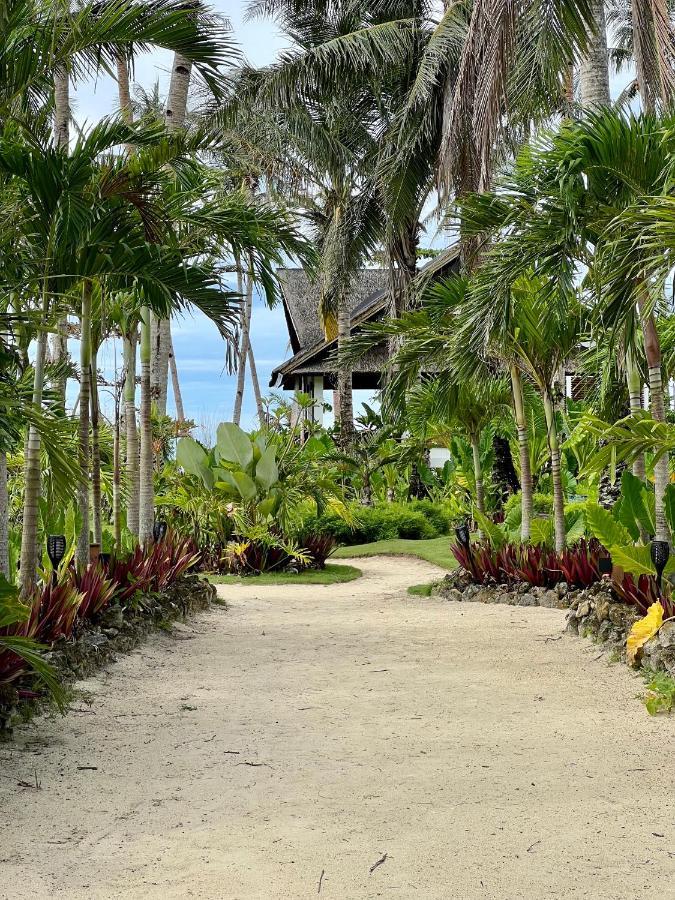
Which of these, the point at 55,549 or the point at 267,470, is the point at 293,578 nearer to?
the point at 267,470

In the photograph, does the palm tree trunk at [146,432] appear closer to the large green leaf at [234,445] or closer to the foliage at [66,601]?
the foliage at [66,601]

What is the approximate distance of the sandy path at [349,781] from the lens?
3.01 metres

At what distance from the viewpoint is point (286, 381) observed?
24.7 metres

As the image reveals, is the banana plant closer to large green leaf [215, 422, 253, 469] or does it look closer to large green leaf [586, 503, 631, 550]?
large green leaf [215, 422, 253, 469]

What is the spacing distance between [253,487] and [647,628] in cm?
718

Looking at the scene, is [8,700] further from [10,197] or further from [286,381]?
[286,381]

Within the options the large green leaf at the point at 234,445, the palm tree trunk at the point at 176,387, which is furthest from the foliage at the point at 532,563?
the palm tree trunk at the point at 176,387

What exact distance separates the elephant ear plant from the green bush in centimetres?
364

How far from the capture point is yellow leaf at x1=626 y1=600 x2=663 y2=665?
5.39 metres

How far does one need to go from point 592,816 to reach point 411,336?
746 cm

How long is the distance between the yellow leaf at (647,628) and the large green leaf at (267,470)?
6894 millimetres

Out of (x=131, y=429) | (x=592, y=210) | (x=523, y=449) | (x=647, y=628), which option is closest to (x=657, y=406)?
(x=592, y=210)

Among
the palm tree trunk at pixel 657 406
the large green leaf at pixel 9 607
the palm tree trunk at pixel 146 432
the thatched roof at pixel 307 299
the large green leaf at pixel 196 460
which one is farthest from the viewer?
the thatched roof at pixel 307 299

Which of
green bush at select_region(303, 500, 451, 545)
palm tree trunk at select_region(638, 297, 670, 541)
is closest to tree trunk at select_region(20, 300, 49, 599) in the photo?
palm tree trunk at select_region(638, 297, 670, 541)
